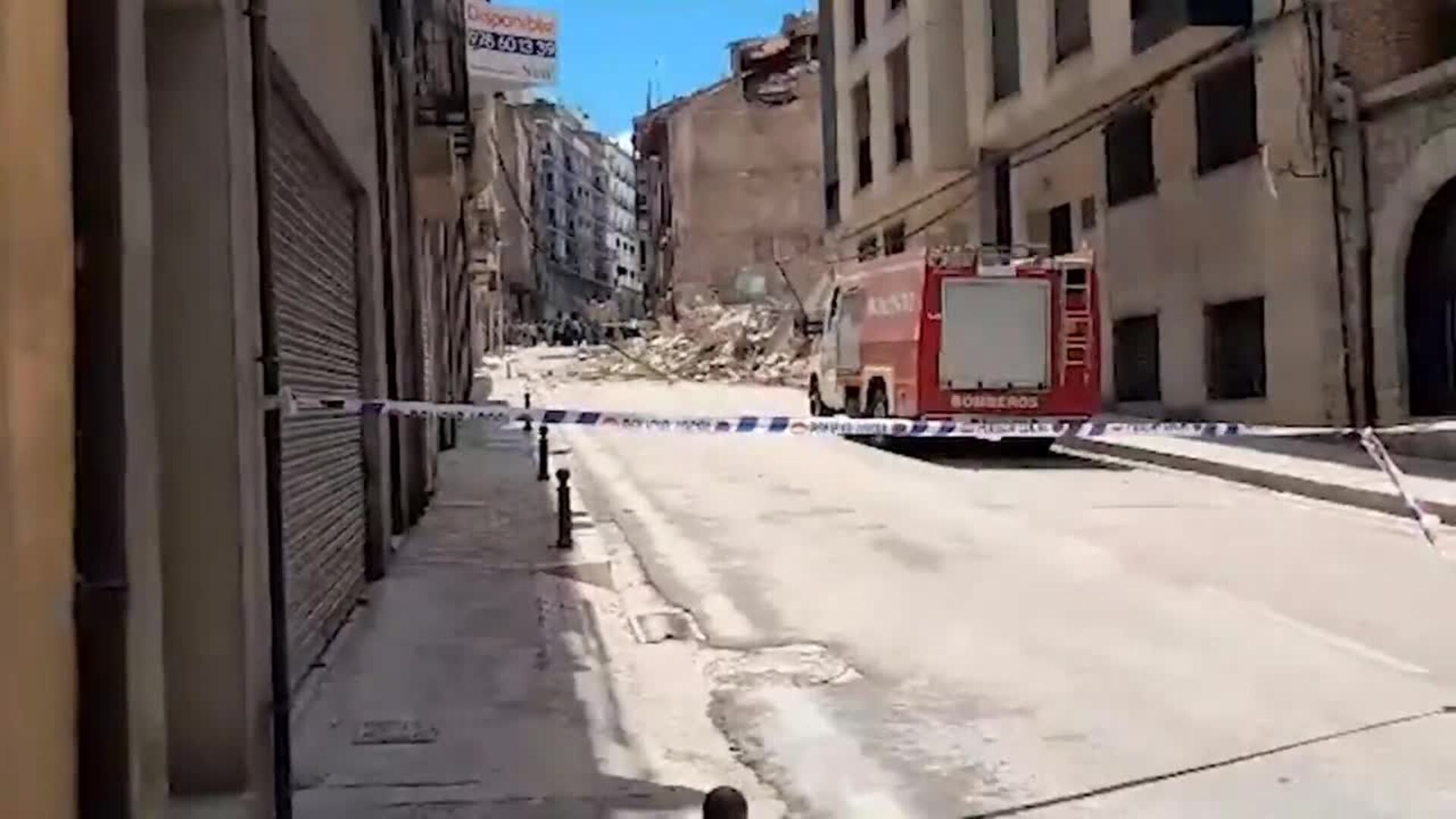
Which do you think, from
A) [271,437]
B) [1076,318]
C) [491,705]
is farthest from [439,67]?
[271,437]

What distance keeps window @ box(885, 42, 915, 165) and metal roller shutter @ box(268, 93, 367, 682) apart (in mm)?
26145

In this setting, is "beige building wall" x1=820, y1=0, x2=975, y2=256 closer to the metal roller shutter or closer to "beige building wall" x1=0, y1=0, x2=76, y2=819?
the metal roller shutter

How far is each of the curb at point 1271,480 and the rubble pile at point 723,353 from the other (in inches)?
991

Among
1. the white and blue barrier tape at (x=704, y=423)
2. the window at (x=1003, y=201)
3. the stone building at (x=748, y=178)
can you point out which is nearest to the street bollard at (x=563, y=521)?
the white and blue barrier tape at (x=704, y=423)

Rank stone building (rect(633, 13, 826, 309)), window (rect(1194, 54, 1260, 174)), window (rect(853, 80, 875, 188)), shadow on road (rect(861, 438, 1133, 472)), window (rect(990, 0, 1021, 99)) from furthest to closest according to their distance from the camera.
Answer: stone building (rect(633, 13, 826, 309)) → window (rect(853, 80, 875, 188)) → window (rect(990, 0, 1021, 99)) → window (rect(1194, 54, 1260, 174)) → shadow on road (rect(861, 438, 1133, 472))

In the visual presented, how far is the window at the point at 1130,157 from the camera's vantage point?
25109 millimetres

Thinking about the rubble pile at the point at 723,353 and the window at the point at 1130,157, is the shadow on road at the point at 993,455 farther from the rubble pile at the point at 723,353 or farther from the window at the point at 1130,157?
the rubble pile at the point at 723,353

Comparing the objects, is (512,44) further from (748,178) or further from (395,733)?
(748,178)

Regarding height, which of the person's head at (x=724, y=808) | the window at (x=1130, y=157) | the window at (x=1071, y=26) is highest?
the window at (x=1071, y=26)

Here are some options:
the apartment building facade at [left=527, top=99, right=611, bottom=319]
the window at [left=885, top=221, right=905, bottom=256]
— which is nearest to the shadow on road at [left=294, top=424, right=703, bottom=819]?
the window at [left=885, top=221, right=905, bottom=256]

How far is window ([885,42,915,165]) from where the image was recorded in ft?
115

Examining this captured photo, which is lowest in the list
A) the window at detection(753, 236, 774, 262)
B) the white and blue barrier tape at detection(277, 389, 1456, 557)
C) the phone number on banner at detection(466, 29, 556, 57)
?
the white and blue barrier tape at detection(277, 389, 1456, 557)

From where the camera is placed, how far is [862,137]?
1549 inches

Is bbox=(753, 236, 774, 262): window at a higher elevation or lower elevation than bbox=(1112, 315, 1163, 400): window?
higher
